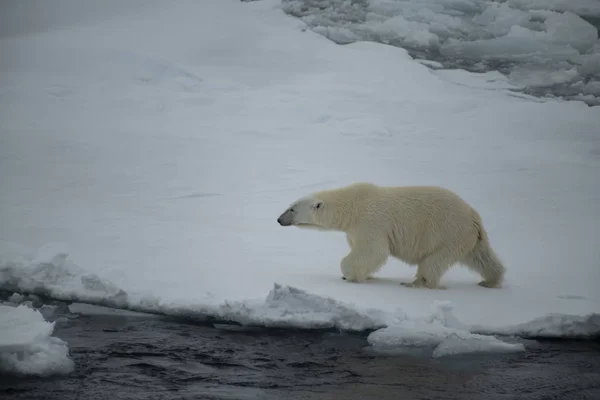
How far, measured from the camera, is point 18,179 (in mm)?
9594

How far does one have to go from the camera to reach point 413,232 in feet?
21.5

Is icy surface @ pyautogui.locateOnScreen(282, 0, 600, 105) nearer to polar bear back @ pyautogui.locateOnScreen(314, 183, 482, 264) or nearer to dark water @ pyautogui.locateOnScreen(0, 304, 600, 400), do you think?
polar bear back @ pyautogui.locateOnScreen(314, 183, 482, 264)

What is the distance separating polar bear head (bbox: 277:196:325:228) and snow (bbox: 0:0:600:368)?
1.59 ft

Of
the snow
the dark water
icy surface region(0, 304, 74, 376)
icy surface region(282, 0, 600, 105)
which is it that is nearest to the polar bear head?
the snow

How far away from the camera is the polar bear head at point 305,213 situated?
684cm

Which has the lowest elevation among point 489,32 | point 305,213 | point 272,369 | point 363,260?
point 272,369

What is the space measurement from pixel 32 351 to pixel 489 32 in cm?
1486

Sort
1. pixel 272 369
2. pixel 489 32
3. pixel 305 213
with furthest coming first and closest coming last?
pixel 489 32
pixel 305 213
pixel 272 369

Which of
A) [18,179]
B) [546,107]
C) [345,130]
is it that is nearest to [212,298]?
[18,179]

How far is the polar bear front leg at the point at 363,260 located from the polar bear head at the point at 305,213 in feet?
1.73

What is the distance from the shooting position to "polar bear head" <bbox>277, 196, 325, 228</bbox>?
22.5 ft

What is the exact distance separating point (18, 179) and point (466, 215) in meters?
6.13

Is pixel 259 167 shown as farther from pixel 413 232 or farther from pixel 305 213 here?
pixel 413 232

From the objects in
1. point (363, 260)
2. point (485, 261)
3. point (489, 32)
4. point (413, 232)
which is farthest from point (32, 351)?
point (489, 32)
